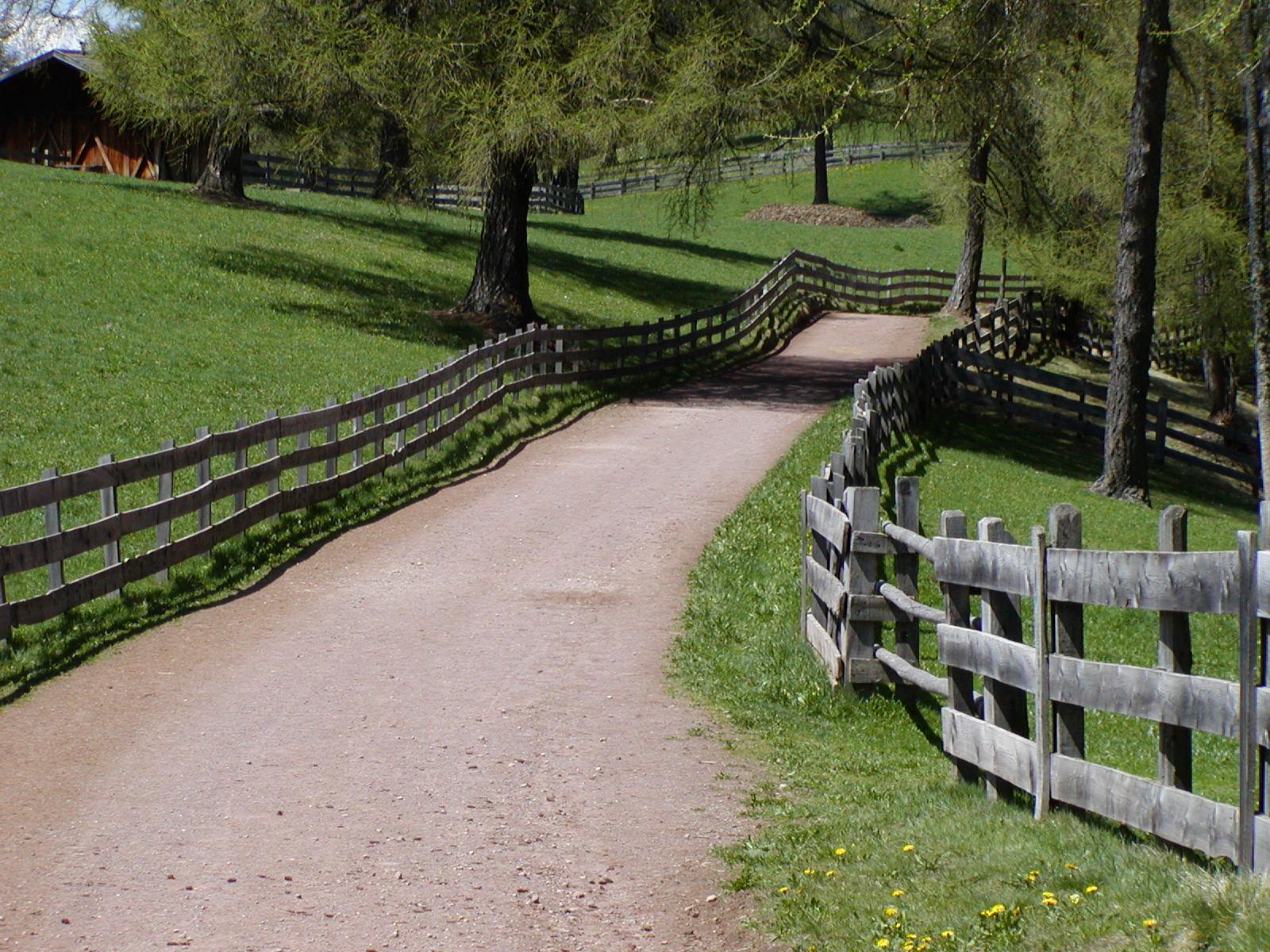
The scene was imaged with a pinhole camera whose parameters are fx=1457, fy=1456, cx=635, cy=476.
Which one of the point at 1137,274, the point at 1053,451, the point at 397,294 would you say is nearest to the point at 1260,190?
the point at 1137,274

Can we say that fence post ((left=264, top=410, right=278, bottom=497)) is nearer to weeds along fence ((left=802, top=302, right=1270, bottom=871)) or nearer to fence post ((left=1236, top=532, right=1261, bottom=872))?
weeds along fence ((left=802, top=302, right=1270, bottom=871))

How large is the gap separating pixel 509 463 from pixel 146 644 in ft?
28.3

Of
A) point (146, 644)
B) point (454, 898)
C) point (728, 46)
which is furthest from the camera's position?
point (728, 46)


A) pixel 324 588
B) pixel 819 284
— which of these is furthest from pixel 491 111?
pixel 819 284

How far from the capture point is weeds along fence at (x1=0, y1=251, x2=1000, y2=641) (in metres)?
10.8

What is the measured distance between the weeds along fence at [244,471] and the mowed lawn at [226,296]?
1.79m

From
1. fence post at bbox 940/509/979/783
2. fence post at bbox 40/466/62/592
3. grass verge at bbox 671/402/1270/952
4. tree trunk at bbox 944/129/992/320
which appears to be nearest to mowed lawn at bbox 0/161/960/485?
fence post at bbox 40/466/62/592

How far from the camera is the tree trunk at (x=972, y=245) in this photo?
35.4 m

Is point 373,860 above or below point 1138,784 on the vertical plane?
below

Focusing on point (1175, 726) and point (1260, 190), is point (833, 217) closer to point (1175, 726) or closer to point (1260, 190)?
point (1260, 190)

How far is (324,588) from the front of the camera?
12617 mm

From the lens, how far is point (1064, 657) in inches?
237

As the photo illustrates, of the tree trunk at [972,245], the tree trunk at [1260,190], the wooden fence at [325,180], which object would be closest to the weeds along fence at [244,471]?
the tree trunk at [1260,190]

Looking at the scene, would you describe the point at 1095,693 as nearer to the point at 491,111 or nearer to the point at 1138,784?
the point at 1138,784
